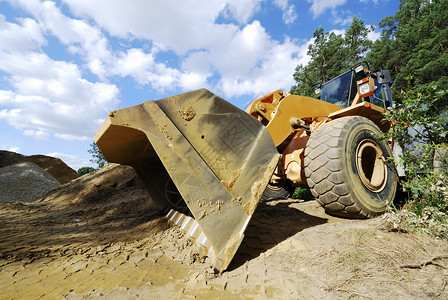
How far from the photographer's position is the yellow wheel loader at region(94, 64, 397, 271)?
192 centimetres

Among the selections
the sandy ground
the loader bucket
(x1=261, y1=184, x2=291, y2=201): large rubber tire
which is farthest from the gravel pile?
the loader bucket

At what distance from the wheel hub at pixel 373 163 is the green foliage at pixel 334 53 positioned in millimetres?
18029

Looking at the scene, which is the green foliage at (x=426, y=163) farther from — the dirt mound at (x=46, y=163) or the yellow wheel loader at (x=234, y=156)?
the dirt mound at (x=46, y=163)

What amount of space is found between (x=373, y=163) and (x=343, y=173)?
1257mm

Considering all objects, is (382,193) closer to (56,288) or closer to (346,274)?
(346,274)

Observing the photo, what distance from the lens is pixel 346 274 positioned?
1.65 metres

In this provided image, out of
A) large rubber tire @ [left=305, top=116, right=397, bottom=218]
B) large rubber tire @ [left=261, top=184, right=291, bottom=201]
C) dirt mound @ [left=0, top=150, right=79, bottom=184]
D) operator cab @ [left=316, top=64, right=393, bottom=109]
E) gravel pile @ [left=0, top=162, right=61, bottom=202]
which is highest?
dirt mound @ [left=0, top=150, right=79, bottom=184]

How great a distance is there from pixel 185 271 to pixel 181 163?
3.25ft

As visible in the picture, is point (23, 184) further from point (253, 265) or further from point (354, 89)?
point (354, 89)

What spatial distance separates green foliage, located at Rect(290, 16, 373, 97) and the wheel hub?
59.2 ft

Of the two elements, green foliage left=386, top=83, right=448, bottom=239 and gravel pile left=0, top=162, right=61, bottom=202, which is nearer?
green foliage left=386, top=83, right=448, bottom=239

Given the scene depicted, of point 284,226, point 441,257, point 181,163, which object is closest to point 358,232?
point 441,257

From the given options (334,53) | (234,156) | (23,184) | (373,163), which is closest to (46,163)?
(23,184)

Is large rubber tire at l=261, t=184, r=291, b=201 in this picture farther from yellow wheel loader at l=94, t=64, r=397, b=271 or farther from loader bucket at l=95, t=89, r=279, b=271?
loader bucket at l=95, t=89, r=279, b=271
